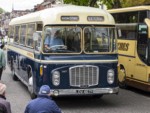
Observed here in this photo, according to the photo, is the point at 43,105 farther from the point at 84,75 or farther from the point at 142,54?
the point at 142,54

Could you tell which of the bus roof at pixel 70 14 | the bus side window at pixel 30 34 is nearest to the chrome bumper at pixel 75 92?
the bus roof at pixel 70 14

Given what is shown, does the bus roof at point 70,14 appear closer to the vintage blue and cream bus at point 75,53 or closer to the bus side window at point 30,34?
the vintage blue and cream bus at point 75,53

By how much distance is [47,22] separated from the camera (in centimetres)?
1327

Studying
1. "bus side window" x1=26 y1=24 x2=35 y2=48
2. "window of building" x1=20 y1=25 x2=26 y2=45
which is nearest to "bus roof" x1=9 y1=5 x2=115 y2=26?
"bus side window" x1=26 y1=24 x2=35 y2=48

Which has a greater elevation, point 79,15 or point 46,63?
point 79,15

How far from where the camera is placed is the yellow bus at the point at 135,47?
16375mm

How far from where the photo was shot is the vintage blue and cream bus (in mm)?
13094

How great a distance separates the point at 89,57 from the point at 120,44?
224 inches

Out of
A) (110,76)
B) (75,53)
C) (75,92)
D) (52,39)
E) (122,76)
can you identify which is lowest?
(122,76)

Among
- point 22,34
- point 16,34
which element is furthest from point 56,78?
point 16,34

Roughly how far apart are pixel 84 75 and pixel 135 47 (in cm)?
452

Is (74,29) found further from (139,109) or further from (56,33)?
(139,109)

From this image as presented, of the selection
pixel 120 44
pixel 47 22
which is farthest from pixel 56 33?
pixel 120 44

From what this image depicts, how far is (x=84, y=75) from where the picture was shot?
1321 centimetres
